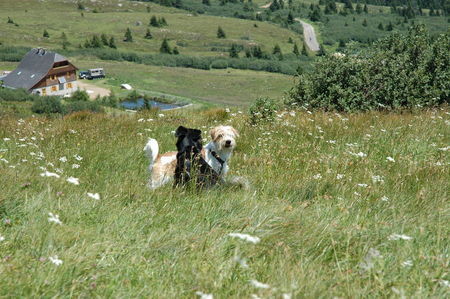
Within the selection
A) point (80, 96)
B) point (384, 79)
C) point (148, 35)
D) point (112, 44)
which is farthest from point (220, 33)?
point (384, 79)

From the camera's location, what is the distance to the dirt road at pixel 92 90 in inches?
4235

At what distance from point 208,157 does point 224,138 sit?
0.41 metres

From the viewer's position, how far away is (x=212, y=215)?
4496 mm

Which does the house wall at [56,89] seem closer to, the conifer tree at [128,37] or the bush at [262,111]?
the conifer tree at [128,37]

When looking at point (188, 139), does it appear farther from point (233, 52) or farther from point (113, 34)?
point (113, 34)

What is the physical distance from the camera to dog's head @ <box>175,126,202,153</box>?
6699 millimetres

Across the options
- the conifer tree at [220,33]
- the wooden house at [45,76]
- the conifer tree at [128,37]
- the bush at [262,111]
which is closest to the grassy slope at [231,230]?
the bush at [262,111]

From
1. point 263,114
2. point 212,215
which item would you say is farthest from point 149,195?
point 263,114

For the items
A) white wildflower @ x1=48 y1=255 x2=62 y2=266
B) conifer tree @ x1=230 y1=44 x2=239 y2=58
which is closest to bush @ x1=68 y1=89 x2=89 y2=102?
conifer tree @ x1=230 y1=44 x2=239 y2=58

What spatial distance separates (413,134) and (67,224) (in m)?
7.35

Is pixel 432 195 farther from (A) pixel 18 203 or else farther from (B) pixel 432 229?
(A) pixel 18 203

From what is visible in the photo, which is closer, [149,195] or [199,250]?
[199,250]

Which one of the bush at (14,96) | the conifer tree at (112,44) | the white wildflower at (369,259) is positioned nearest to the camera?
the white wildflower at (369,259)

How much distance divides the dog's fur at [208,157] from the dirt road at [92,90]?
103607 millimetres
